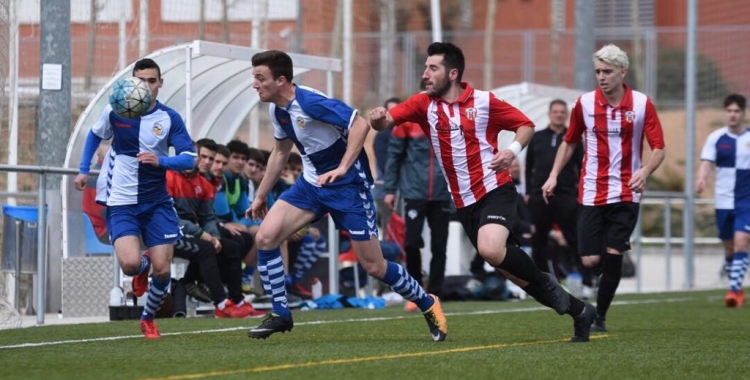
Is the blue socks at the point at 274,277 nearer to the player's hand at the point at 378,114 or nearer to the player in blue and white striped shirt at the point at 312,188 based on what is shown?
the player in blue and white striped shirt at the point at 312,188

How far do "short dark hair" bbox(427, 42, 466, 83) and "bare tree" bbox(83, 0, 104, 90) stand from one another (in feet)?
21.6

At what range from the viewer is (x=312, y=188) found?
998 cm

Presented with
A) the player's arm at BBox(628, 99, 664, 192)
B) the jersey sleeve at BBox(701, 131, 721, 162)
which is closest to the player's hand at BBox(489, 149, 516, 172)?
the player's arm at BBox(628, 99, 664, 192)

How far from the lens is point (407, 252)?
14.9m

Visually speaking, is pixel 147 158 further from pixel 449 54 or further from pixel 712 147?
pixel 712 147

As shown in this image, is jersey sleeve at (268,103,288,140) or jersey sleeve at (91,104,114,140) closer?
jersey sleeve at (268,103,288,140)

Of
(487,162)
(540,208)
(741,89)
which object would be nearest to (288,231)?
(487,162)

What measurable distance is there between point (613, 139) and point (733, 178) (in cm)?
570

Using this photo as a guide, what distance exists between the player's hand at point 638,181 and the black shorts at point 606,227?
278mm

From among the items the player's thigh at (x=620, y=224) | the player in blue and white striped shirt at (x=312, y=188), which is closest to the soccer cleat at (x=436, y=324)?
the player in blue and white striped shirt at (x=312, y=188)

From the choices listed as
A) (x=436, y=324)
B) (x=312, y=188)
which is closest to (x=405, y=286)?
(x=436, y=324)

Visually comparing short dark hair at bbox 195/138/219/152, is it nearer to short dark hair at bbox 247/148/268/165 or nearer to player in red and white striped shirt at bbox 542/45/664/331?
short dark hair at bbox 247/148/268/165

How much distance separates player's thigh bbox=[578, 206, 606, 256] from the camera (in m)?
11.4

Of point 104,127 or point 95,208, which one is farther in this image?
point 95,208
